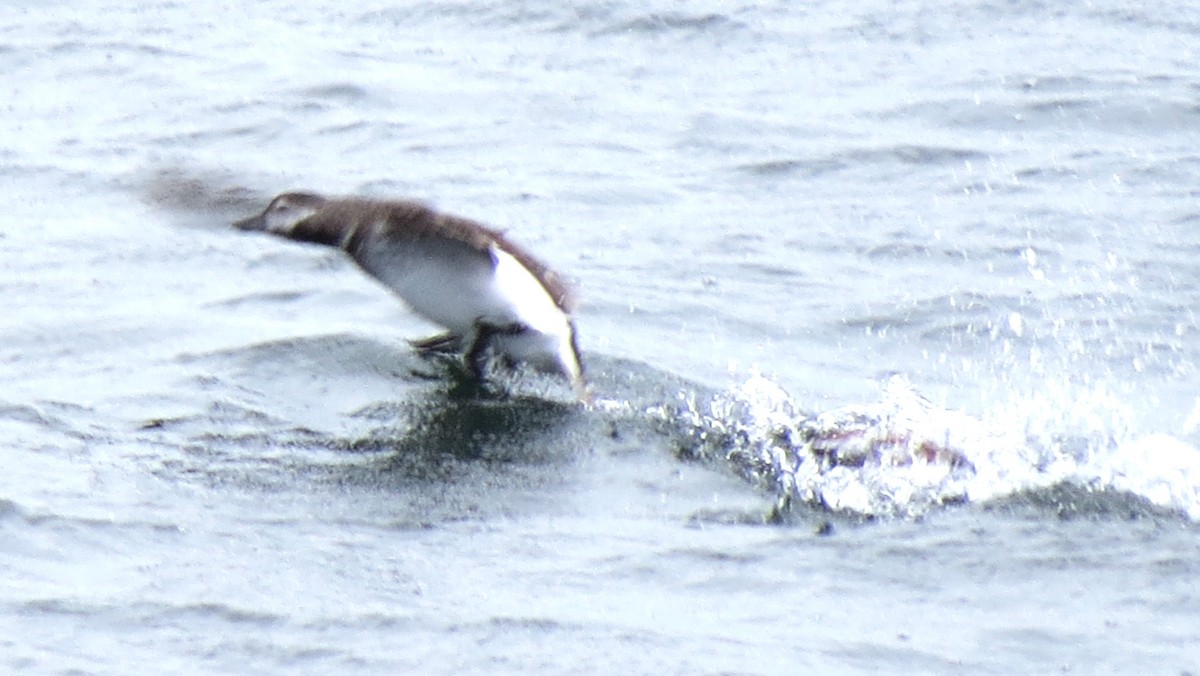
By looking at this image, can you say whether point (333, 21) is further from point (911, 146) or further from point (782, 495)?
point (782, 495)

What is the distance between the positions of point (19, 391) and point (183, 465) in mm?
1094

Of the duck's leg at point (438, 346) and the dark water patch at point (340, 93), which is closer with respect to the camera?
the duck's leg at point (438, 346)

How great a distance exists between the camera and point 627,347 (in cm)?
780

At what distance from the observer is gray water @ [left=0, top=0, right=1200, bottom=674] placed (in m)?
5.33

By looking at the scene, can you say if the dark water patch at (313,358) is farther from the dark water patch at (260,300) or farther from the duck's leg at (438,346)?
the dark water patch at (260,300)

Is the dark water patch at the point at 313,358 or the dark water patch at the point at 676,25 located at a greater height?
the dark water patch at the point at 313,358

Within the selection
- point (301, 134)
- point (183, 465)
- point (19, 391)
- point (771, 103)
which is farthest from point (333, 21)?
point (183, 465)

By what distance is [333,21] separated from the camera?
536 inches

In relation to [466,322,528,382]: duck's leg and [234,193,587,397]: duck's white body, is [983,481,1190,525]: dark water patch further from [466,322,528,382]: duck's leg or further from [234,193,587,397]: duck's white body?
[466,322,528,382]: duck's leg

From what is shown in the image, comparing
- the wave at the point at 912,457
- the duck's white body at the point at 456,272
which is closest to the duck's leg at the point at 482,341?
the duck's white body at the point at 456,272

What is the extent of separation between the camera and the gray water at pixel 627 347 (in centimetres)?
533

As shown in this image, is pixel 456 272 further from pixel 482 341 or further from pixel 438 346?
pixel 438 346

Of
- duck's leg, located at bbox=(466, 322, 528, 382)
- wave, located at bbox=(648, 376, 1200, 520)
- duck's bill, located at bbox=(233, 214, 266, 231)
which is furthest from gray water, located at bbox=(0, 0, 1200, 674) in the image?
duck's bill, located at bbox=(233, 214, 266, 231)

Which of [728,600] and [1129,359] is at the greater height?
[728,600]
